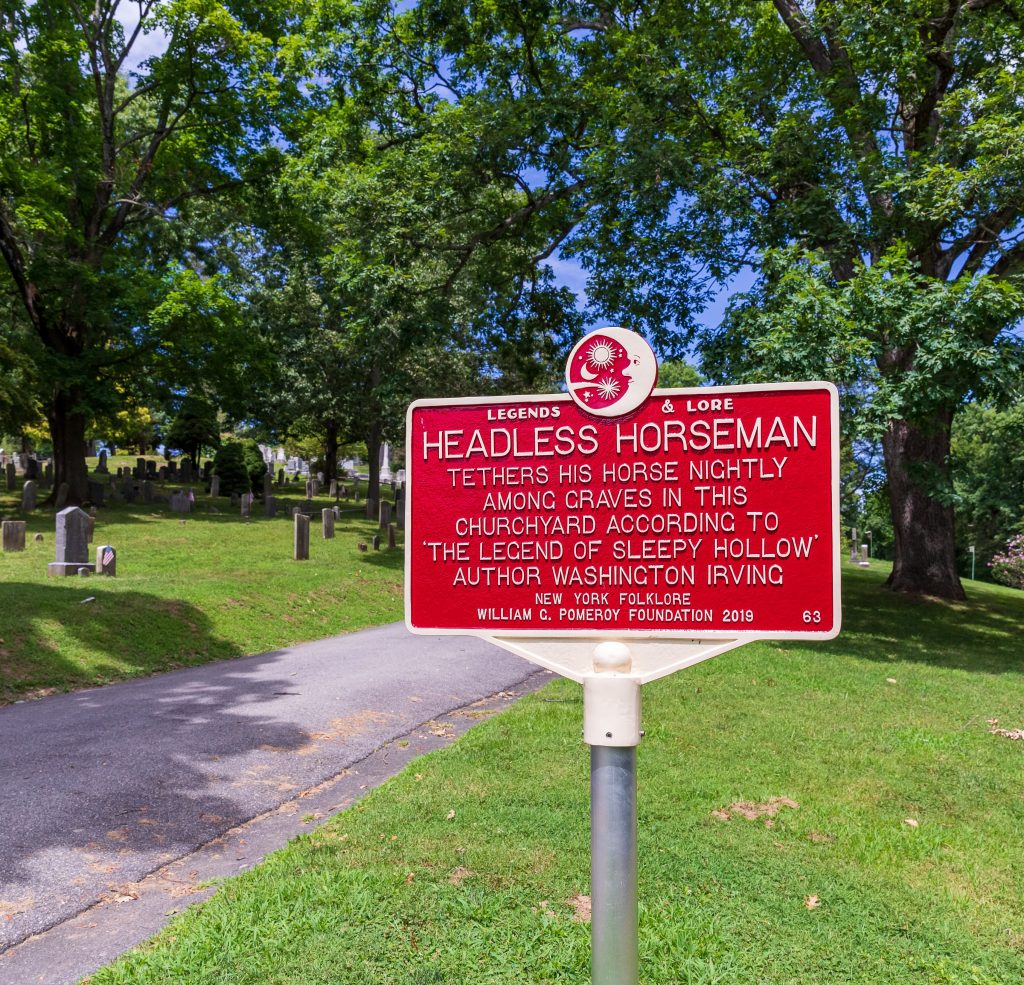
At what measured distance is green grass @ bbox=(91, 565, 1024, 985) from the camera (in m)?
3.79

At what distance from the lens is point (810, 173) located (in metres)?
15.5

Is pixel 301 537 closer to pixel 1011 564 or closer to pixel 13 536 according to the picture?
pixel 13 536

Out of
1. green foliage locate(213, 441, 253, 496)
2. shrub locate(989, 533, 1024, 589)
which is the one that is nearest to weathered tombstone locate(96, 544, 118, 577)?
green foliage locate(213, 441, 253, 496)

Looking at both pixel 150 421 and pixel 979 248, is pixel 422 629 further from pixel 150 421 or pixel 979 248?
pixel 150 421

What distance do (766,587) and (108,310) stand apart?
2721 cm

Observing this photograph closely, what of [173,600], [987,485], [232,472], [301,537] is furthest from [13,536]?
[987,485]

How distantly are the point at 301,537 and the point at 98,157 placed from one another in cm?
1704

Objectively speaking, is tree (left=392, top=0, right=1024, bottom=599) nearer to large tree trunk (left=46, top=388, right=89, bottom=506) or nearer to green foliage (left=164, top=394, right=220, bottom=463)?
large tree trunk (left=46, top=388, right=89, bottom=506)

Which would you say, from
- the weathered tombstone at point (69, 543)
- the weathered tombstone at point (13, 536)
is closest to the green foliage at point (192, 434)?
the weathered tombstone at point (13, 536)

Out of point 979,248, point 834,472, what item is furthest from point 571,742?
point 979,248

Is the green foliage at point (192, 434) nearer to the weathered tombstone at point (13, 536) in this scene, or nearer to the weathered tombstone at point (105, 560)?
the weathered tombstone at point (13, 536)

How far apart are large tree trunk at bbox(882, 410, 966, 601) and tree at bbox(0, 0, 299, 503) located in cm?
2041

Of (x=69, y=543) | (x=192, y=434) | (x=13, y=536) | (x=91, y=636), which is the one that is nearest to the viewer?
(x=91, y=636)

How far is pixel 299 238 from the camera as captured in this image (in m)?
30.1
